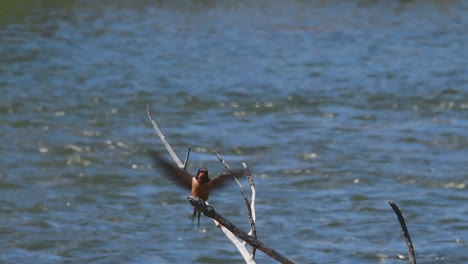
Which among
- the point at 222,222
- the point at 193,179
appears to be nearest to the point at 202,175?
the point at 193,179

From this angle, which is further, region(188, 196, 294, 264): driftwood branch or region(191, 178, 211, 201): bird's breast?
region(191, 178, 211, 201): bird's breast


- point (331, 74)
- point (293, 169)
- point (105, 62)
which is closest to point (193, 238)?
point (293, 169)

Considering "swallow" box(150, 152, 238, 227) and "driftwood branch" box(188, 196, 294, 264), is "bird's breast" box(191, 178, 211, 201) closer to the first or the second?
"swallow" box(150, 152, 238, 227)

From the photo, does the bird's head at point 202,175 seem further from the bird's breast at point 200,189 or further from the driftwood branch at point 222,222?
the driftwood branch at point 222,222

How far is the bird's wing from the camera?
121 inches

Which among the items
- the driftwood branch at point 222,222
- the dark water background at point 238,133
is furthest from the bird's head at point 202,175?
the dark water background at point 238,133

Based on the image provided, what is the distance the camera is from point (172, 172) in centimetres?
315

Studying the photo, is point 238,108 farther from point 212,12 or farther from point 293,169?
point 212,12

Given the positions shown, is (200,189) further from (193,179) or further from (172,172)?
(172,172)

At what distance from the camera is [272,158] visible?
32.1 ft

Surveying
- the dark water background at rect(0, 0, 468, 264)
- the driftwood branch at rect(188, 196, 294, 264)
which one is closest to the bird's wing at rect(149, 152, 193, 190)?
the driftwood branch at rect(188, 196, 294, 264)

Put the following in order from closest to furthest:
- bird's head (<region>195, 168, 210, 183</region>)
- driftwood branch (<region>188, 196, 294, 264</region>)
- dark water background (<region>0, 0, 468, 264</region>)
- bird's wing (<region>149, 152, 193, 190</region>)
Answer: driftwood branch (<region>188, 196, 294, 264</region>), bird's wing (<region>149, 152, 193, 190</region>), bird's head (<region>195, 168, 210, 183</region>), dark water background (<region>0, 0, 468, 264</region>)

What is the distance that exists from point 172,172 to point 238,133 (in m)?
7.55

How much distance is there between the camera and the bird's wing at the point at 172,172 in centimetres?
308
